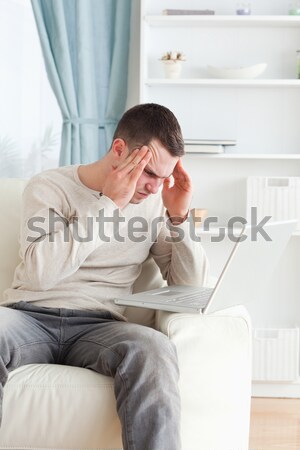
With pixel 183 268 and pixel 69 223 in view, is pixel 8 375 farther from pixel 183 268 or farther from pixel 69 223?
pixel 183 268

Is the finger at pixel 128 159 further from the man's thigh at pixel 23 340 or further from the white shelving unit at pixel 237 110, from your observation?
the white shelving unit at pixel 237 110

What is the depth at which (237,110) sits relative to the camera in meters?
3.47

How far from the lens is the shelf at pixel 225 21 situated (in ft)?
10.7

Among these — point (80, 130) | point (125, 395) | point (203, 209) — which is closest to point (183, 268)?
point (125, 395)

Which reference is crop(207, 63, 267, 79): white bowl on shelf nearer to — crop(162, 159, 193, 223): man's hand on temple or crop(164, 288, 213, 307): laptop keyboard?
crop(162, 159, 193, 223): man's hand on temple

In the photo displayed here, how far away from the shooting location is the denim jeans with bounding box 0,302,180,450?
5.56 feet

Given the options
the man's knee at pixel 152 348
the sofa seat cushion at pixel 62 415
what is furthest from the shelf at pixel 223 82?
the sofa seat cushion at pixel 62 415

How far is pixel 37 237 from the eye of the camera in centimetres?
202

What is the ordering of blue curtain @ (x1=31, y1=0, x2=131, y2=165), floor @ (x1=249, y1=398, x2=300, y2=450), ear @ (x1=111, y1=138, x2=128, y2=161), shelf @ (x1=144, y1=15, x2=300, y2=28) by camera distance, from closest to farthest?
ear @ (x1=111, y1=138, x2=128, y2=161), floor @ (x1=249, y1=398, x2=300, y2=450), shelf @ (x1=144, y1=15, x2=300, y2=28), blue curtain @ (x1=31, y1=0, x2=131, y2=165)

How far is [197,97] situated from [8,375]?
195cm

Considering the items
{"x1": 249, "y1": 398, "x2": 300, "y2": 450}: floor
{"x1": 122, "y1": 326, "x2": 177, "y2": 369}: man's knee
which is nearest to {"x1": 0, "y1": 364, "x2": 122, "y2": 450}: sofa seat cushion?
{"x1": 122, "y1": 326, "x2": 177, "y2": 369}: man's knee

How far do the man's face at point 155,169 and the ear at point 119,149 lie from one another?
0.08 metres

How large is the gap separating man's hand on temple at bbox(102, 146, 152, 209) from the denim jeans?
13.2 inches

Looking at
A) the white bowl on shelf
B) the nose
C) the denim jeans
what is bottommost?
the denim jeans
